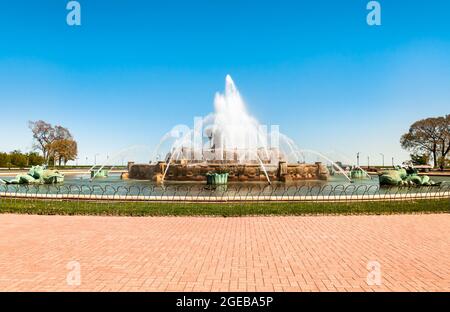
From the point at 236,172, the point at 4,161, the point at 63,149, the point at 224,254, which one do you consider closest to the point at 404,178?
the point at 236,172

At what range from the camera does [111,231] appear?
973 centimetres

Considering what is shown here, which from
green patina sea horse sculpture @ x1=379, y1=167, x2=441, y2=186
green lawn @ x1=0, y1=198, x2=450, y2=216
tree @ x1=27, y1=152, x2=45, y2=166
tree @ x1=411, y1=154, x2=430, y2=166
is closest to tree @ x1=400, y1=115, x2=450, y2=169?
tree @ x1=411, y1=154, x2=430, y2=166

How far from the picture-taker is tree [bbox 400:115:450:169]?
63881 mm

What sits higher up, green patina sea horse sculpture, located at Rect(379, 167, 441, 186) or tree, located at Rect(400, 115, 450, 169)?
tree, located at Rect(400, 115, 450, 169)

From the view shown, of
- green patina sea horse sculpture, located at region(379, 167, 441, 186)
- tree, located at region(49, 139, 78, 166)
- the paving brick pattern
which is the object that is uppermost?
tree, located at region(49, 139, 78, 166)

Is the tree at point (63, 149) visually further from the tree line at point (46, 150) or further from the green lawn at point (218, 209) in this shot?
the green lawn at point (218, 209)

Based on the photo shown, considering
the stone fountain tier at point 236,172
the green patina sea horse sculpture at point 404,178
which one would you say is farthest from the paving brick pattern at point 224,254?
the stone fountain tier at point 236,172

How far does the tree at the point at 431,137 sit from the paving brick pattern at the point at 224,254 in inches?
2418

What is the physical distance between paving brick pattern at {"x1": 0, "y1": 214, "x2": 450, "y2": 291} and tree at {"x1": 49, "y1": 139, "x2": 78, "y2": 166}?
210 feet

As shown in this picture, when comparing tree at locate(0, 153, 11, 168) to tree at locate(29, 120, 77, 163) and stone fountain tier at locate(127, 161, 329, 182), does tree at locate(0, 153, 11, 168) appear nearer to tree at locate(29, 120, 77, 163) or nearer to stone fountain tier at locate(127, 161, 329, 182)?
tree at locate(29, 120, 77, 163)

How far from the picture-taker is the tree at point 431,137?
6388cm

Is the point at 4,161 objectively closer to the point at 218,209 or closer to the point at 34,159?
the point at 34,159

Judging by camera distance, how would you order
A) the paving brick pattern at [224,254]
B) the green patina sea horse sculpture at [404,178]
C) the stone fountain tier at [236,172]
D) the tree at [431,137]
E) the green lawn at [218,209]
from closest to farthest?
the paving brick pattern at [224,254] < the green lawn at [218,209] < the green patina sea horse sculpture at [404,178] < the stone fountain tier at [236,172] < the tree at [431,137]
